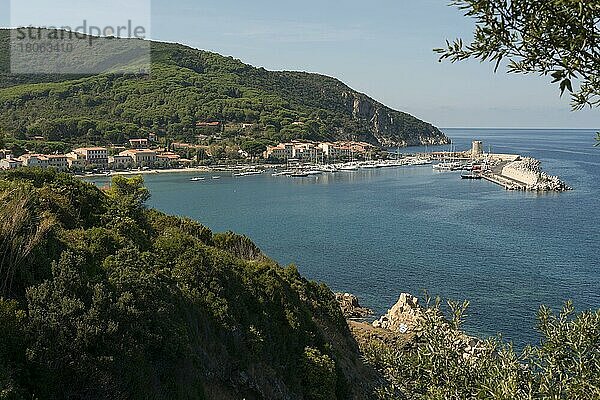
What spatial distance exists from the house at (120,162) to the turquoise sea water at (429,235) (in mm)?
8199

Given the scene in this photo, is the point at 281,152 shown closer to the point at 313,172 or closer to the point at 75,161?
the point at 313,172

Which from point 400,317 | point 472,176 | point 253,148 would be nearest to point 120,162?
point 253,148

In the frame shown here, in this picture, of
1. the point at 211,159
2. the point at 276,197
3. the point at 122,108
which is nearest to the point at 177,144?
the point at 211,159

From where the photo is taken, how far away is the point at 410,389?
10.2 feet

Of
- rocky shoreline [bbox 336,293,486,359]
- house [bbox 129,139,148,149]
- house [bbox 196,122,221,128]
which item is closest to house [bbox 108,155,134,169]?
house [bbox 129,139,148,149]

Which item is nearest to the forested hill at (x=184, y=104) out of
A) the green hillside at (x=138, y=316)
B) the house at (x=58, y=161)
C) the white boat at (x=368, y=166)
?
the house at (x=58, y=161)

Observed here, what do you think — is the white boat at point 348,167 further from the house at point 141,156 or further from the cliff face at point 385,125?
the cliff face at point 385,125

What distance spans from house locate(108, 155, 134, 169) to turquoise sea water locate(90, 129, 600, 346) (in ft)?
26.9

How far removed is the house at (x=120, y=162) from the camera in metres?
64.1

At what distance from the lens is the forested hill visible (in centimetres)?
7219

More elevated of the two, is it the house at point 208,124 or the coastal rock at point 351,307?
the house at point 208,124

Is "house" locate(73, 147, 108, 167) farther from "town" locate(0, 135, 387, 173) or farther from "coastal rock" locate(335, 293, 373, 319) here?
"coastal rock" locate(335, 293, 373, 319)

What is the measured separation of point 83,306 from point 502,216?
35.0m

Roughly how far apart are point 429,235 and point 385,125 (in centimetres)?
9445
